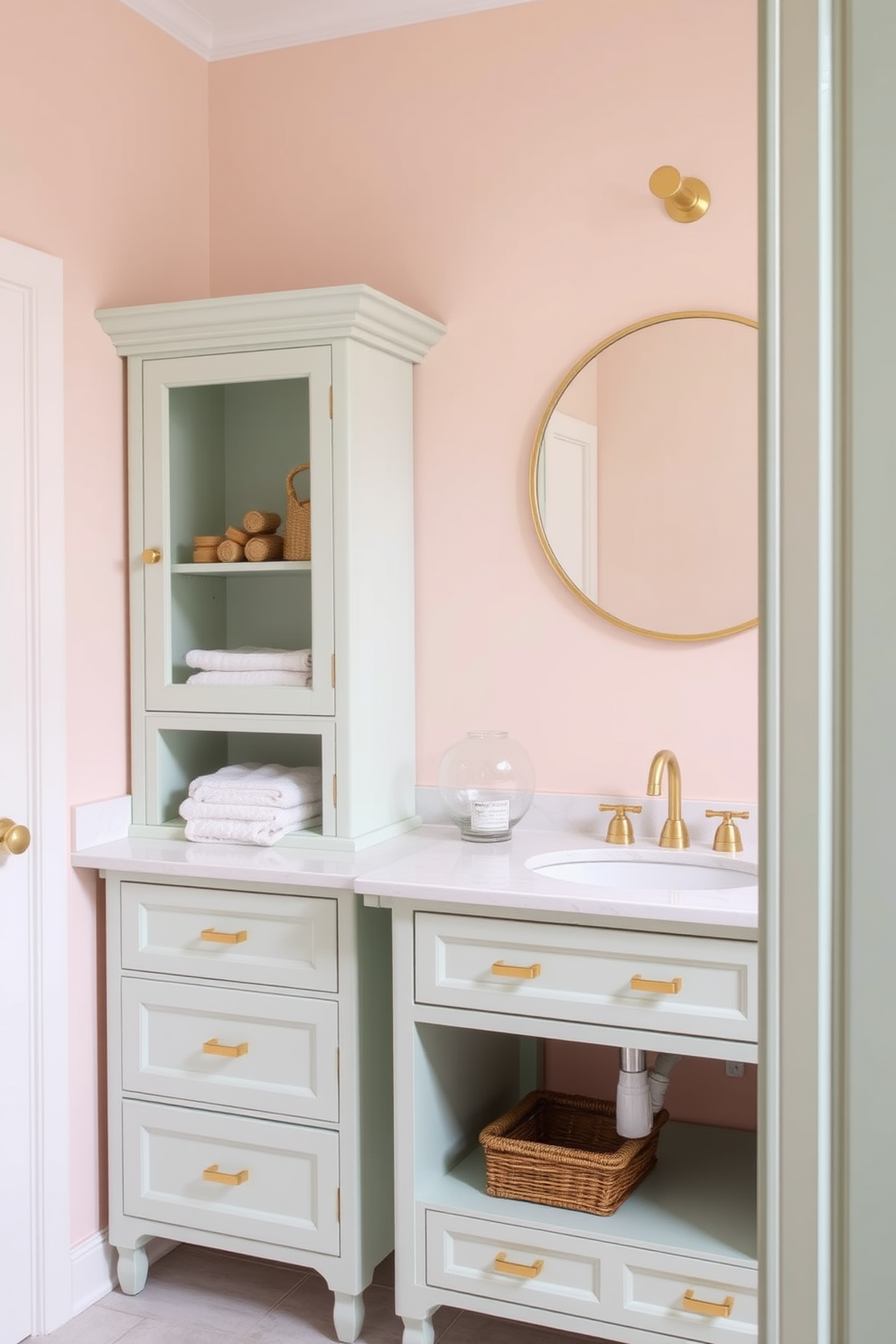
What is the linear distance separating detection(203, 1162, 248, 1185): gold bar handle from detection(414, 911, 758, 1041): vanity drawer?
0.53 metres

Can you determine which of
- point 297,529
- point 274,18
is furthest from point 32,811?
point 274,18

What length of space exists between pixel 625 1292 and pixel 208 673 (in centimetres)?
137

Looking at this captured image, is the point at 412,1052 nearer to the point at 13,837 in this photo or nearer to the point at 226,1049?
the point at 226,1049

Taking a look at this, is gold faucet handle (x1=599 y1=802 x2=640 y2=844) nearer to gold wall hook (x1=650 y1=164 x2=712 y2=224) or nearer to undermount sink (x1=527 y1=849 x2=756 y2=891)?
undermount sink (x1=527 y1=849 x2=756 y2=891)

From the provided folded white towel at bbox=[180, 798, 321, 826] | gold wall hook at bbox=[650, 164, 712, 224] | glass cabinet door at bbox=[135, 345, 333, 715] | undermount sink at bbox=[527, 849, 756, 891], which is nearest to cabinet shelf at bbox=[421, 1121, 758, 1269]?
undermount sink at bbox=[527, 849, 756, 891]

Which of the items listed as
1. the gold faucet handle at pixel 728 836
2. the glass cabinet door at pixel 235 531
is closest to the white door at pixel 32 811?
the glass cabinet door at pixel 235 531

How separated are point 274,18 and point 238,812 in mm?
1770

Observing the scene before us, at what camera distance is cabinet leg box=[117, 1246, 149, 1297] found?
238 centimetres

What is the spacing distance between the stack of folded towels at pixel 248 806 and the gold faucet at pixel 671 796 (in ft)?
2.29

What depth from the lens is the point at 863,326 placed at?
2.02ft

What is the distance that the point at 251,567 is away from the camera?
2.44 m

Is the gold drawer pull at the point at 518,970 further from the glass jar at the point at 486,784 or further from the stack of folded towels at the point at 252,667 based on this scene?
the stack of folded towels at the point at 252,667

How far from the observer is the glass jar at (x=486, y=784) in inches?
94.3

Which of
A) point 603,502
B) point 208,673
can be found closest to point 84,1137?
point 208,673
